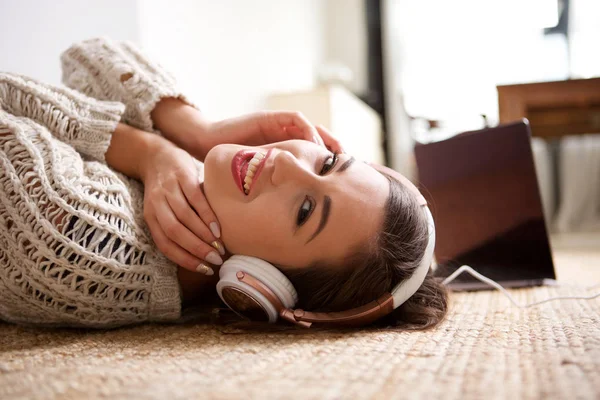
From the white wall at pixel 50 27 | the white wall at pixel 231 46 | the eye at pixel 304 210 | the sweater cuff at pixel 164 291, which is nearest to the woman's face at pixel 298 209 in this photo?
the eye at pixel 304 210

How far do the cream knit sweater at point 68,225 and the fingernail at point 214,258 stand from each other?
0.08 meters

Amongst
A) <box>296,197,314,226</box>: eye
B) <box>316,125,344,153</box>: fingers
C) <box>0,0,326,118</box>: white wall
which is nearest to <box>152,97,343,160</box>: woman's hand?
<box>316,125,344,153</box>: fingers

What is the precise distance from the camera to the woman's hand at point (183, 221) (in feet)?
2.79

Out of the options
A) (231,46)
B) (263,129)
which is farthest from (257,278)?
(231,46)

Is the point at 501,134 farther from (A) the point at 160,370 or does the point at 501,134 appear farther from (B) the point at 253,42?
(B) the point at 253,42

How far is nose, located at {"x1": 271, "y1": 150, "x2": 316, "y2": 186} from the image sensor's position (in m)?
0.81

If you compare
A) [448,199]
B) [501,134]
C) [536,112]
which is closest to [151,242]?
[448,199]

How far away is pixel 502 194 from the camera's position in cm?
140

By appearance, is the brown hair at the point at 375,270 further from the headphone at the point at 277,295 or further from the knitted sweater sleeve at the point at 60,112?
the knitted sweater sleeve at the point at 60,112

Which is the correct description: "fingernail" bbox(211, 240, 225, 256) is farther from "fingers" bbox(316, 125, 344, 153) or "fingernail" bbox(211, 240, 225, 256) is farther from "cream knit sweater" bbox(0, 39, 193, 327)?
"fingers" bbox(316, 125, 344, 153)

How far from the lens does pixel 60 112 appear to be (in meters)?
0.97

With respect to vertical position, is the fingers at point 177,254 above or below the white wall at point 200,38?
below

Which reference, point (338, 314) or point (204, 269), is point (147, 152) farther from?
point (338, 314)

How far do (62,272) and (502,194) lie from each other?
1080mm
